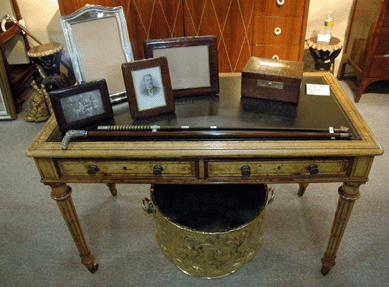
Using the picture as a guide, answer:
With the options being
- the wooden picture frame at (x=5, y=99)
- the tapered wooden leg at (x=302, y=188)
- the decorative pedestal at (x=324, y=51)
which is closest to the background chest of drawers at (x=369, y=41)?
the decorative pedestal at (x=324, y=51)

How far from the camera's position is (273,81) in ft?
5.08

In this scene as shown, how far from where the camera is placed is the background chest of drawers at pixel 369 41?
2.86 metres

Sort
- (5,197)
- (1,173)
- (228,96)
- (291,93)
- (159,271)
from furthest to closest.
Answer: (1,173) < (5,197) < (159,271) < (228,96) < (291,93)

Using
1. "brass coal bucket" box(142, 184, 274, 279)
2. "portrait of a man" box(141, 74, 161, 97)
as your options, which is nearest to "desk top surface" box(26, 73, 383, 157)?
"portrait of a man" box(141, 74, 161, 97)

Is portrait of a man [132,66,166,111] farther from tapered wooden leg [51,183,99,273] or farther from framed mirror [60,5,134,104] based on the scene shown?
tapered wooden leg [51,183,99,273]

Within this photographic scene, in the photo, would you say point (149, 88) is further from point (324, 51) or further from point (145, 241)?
point (324, 51)

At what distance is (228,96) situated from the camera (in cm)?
169

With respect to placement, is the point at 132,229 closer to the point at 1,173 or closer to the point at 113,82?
the point at 113,82

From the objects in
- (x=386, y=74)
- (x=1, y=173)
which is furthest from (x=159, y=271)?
(x=386, y=74)

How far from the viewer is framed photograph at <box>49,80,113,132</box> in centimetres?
139

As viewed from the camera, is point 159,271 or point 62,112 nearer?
point 62,112

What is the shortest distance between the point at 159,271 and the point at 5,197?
1271 mm

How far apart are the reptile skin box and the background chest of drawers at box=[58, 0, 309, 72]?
1508 mm

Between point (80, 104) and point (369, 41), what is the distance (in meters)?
2.61
